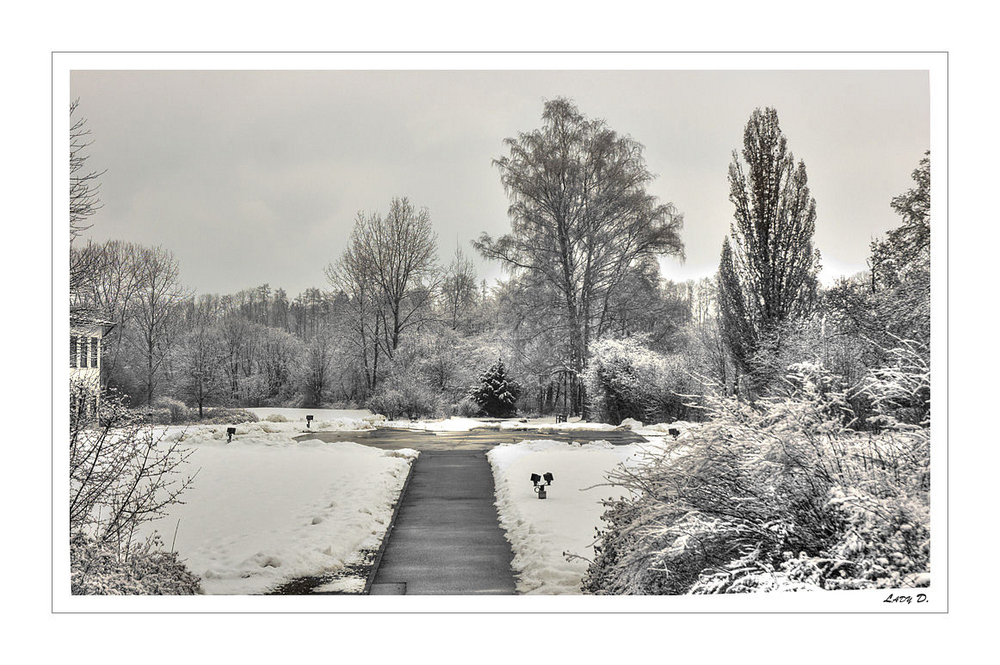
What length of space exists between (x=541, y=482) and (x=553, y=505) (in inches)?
8.0

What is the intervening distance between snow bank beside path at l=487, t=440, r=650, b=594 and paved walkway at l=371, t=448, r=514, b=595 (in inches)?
3.8

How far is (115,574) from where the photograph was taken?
3543mm

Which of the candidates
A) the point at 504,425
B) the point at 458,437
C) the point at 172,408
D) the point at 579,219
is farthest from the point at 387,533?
the point at 579,219

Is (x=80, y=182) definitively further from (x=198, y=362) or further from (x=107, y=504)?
(x=107, y=504)

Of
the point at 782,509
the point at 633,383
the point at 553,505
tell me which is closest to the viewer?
the point at 782,509

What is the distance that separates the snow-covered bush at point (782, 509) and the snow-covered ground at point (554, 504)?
1.22 feet

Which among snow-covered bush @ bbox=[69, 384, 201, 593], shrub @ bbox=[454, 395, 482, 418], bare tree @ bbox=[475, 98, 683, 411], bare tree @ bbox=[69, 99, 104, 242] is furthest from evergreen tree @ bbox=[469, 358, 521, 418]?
bare tree @ bbox=[69, 99, 104, 242]

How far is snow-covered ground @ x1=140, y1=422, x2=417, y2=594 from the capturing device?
3902 millimetres

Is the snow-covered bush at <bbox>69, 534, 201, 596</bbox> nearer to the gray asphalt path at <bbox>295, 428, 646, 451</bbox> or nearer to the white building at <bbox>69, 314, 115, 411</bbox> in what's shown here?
the white building at <bbox>69, 314, 115, 411</bbox>

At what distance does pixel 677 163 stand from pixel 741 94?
0.61 meters
